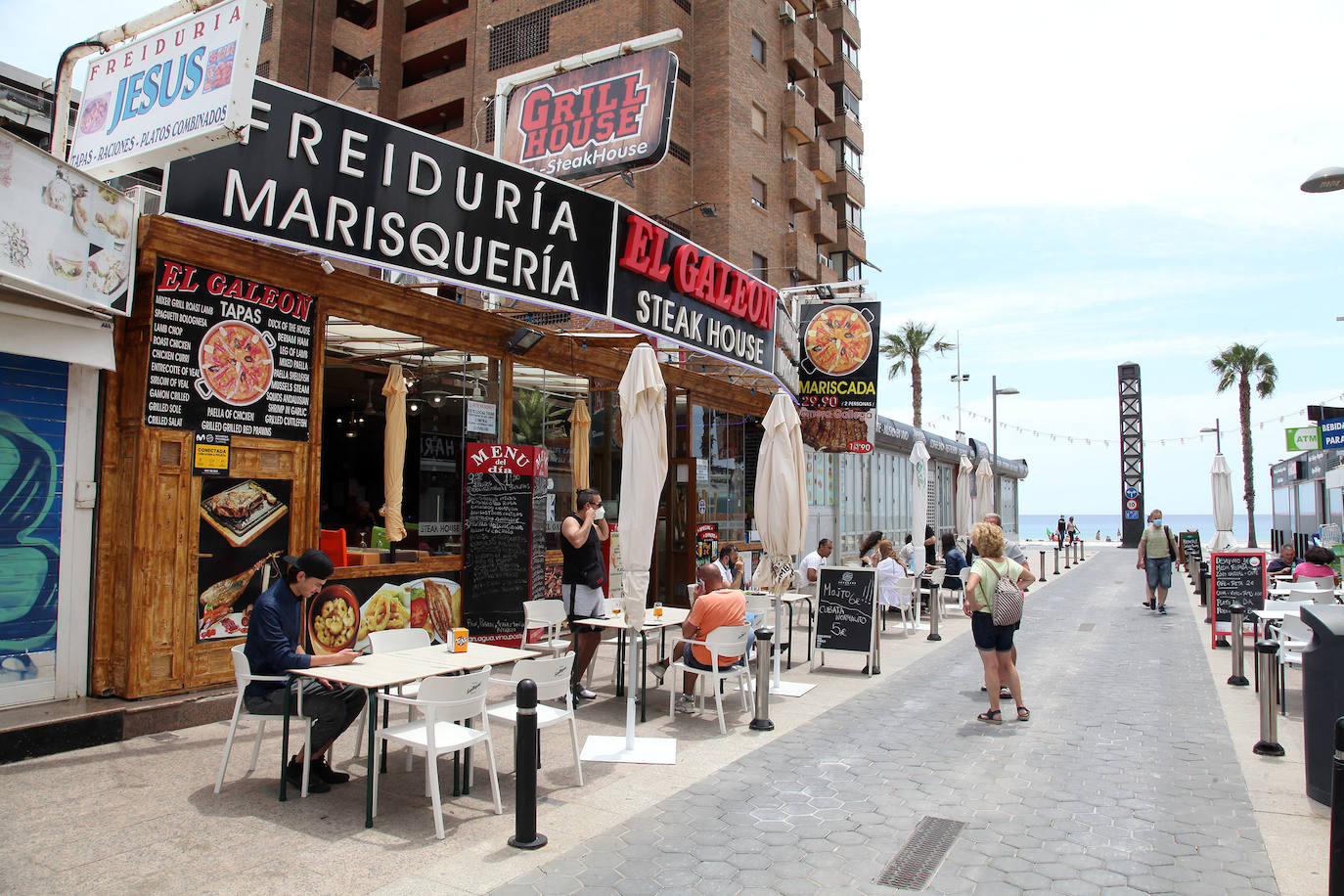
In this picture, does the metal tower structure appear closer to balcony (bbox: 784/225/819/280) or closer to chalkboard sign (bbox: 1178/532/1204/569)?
chalkboard sign (bbox: 1178/532/1204/569)

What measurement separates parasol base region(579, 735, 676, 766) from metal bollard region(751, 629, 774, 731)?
2.83 feet

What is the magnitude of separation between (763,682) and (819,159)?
3018 centimetres

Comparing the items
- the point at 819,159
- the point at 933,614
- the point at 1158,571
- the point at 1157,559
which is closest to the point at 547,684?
the point at 933,614

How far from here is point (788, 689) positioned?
9.03 metres

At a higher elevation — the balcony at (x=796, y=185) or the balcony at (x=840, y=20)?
the balcony at (x=840, y=20)

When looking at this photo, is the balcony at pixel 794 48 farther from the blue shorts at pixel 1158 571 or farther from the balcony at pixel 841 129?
the blue shorts at pixel 1158 571

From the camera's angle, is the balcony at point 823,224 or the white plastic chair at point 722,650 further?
the balcony at point 823,224

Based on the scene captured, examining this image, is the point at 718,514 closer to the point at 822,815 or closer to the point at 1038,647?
the point at 1038,647

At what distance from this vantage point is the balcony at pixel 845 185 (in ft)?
124

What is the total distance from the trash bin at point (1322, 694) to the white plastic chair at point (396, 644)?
6.04 m

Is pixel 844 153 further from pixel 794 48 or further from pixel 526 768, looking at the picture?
pixel 526 768

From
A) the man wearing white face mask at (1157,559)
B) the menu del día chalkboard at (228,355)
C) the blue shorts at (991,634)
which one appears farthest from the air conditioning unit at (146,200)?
the man wearing white face mask at (1157,559)

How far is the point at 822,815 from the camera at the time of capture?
5.21m

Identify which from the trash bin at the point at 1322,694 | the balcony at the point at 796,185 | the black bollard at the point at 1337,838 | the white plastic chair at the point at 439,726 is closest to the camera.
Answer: the black bollard at the point at 1337,838
